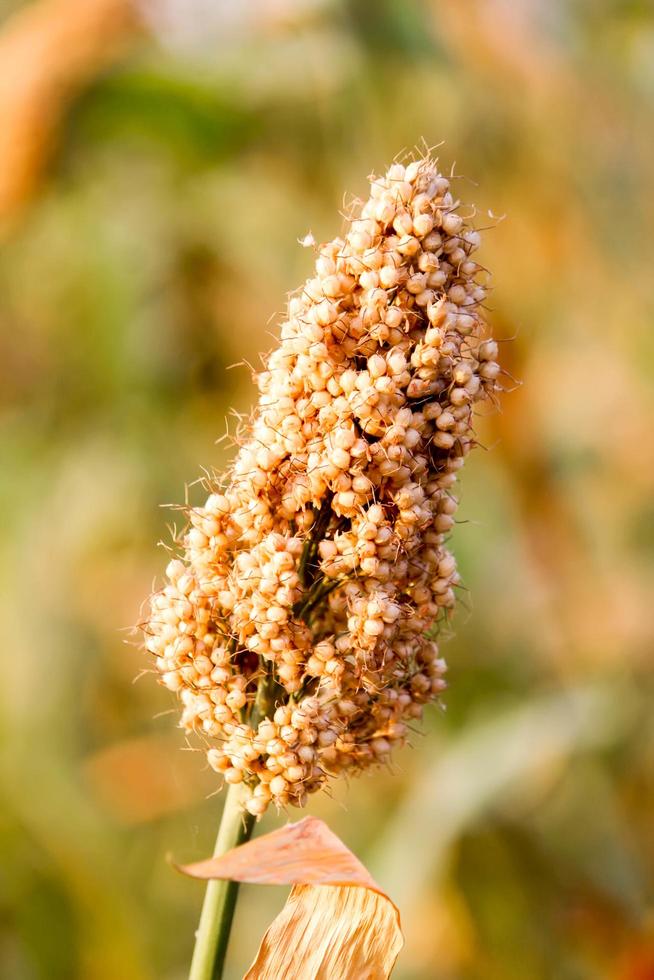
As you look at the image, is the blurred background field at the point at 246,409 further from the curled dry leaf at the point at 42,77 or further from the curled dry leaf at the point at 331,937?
the curled dry leaf at the point at 331,937

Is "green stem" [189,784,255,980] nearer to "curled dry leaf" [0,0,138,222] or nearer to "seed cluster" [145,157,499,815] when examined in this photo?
"seed cluster" [145,157,499,815]

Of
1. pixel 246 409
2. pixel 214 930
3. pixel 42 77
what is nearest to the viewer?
pixel 214 930

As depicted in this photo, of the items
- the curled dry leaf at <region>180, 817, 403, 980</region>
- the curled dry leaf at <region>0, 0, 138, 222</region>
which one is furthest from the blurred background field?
the curled dry leaf at <region>180, 817, 403, 980</region>

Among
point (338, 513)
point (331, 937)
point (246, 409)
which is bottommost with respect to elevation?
point (331, 937)

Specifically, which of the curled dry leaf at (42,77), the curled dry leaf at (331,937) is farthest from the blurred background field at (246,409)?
the curled dry leaf at (331,937)

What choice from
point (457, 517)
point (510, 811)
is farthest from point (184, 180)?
point (510, 811)

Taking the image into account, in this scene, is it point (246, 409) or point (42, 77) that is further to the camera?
point (246, 409)

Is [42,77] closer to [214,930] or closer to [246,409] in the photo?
[246,409]

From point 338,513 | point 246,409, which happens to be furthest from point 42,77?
point 338,513

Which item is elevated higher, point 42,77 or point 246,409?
point 42,77
